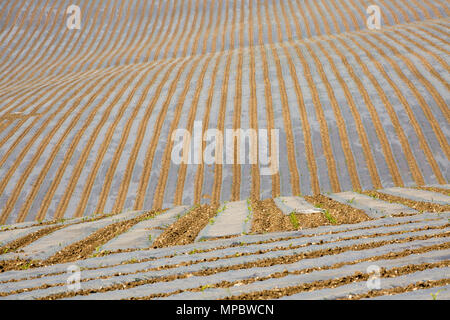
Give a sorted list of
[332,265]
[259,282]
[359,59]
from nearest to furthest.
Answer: [259,282]
[332,265]
[359,59]

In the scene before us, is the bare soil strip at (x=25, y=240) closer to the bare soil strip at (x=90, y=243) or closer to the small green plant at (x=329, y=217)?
the bare soil strip at (x=90, y=243)

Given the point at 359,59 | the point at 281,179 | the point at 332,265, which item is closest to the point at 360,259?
the point at 332,265

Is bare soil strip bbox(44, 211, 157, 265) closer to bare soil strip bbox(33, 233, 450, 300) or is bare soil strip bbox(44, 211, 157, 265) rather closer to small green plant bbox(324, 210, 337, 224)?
bare soil strip bbox(33, 233, 450, 300)

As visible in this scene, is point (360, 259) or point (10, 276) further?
point (10, 276)

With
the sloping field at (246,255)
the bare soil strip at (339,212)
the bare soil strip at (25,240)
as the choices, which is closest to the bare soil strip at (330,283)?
the sloping field at (246,255)

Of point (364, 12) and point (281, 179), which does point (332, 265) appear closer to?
point (281, 179)

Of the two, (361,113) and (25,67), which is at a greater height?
(25,67)
